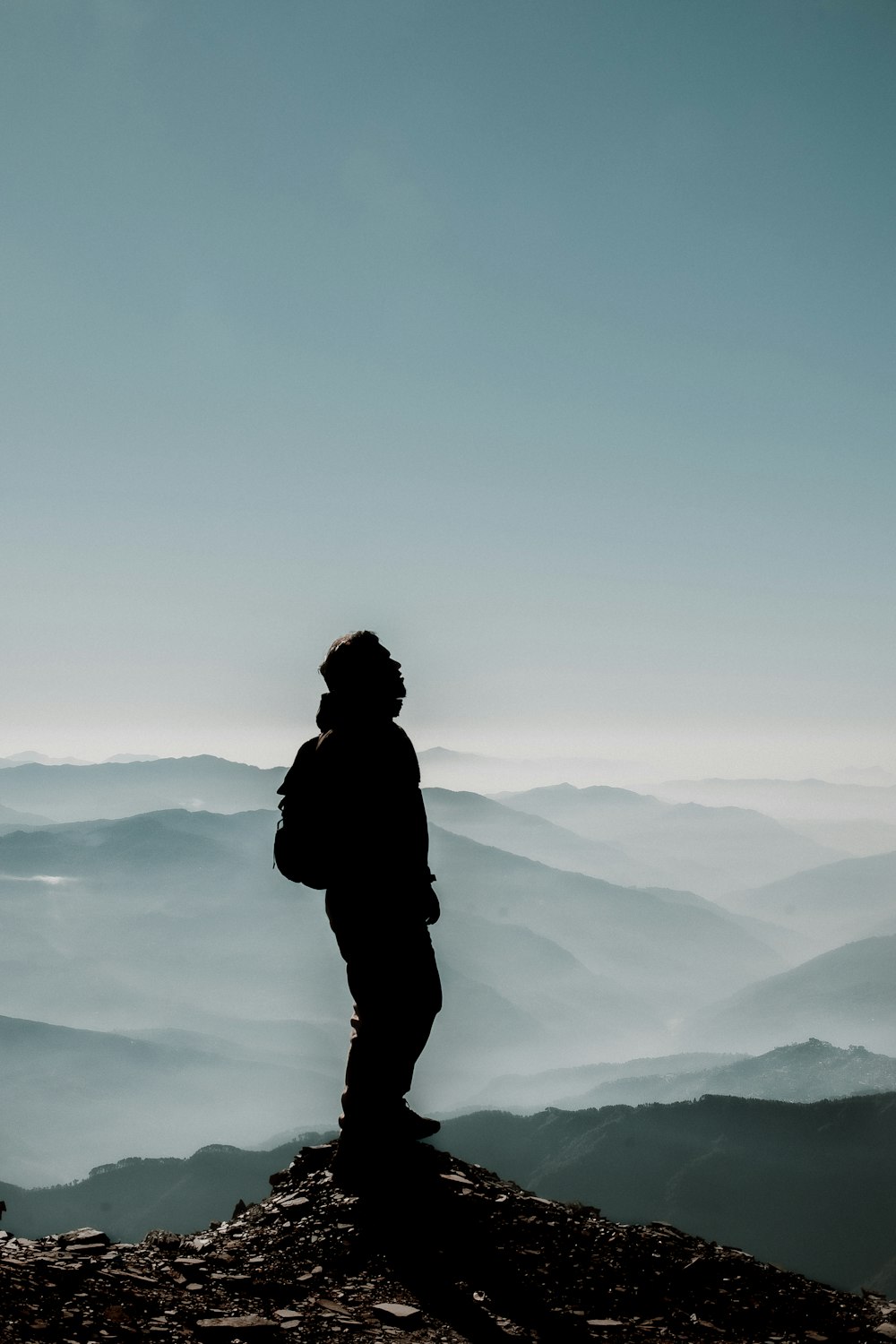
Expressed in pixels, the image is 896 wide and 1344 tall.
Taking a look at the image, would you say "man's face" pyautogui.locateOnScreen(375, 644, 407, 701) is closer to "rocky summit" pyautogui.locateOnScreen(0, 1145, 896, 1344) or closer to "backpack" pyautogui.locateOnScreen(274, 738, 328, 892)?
"backpack" pyautogui.locateOnScreen(274, 738, 328, 892)

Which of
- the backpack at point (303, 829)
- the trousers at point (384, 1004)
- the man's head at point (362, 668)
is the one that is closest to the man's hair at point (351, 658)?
the man's head at point (362, 668)

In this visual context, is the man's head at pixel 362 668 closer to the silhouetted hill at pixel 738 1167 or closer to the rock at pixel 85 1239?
the rock at pixel 85 1239

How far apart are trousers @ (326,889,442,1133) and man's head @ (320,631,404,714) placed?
1840 millimetres

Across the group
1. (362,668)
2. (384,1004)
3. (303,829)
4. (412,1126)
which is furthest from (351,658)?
(412,1126)

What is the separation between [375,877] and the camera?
788 centimetres

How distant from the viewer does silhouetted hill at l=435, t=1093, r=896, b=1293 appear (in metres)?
100

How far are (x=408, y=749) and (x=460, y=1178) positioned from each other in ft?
13.1

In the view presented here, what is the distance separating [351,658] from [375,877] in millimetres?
1997

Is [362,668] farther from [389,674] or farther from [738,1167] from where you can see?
[738,1167]

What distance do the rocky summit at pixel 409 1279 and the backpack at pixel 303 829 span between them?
2682 mm

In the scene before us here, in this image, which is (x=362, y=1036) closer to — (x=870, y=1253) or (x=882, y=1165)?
(x=870, y=1253)

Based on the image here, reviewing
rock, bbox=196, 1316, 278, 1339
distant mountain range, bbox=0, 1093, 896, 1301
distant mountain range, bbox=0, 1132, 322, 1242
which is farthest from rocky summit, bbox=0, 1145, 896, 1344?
distant mountain range, bbox=0, 1132, 322, 1242

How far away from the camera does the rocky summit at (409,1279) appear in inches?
207

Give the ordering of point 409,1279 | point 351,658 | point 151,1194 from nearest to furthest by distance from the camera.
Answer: point 409,1279
point 351,658
point 151,1194
